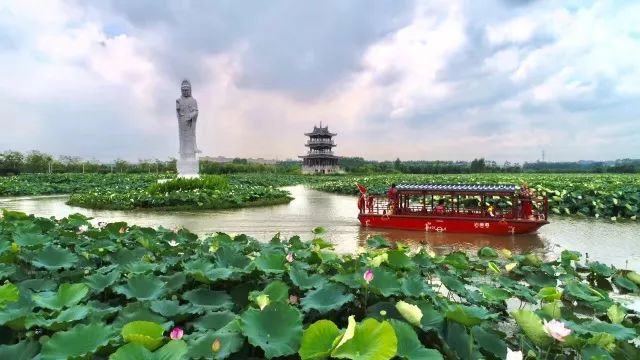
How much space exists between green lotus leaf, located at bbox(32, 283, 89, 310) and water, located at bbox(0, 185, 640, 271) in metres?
6.64

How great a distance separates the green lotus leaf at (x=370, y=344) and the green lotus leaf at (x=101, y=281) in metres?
1.75

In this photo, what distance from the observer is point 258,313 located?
6.89 ft

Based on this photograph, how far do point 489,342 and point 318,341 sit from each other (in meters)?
1.08

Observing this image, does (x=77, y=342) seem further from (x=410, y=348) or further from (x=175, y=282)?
(x=410, y=348)

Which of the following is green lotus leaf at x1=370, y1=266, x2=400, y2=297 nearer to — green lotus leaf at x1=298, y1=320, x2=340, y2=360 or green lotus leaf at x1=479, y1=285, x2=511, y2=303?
green lotus leaf at x1=479, y1=285, x2=511, y2=303

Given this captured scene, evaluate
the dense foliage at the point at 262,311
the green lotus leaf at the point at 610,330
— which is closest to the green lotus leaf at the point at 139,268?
the dense foliage at the point at 262,311

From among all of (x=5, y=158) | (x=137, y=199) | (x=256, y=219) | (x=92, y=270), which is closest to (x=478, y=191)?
(x=256, y=219)

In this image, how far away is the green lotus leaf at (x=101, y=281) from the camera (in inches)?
110

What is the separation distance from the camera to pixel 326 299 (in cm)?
260

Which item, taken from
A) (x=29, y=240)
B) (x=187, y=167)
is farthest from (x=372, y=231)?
(x=187, y=167)

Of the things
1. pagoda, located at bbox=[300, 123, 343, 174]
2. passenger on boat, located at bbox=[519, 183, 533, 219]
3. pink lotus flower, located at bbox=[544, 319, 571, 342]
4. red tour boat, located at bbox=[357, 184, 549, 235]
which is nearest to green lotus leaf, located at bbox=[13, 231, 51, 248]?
pink lotus flower, located at bbox=[544, 319, 571, 342]

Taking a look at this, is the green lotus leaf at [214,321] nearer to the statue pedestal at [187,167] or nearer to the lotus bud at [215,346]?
the lotus bud at [215,346]

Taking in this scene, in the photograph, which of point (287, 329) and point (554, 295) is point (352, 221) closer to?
point (554, 295)

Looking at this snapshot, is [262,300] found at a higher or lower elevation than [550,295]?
higher
